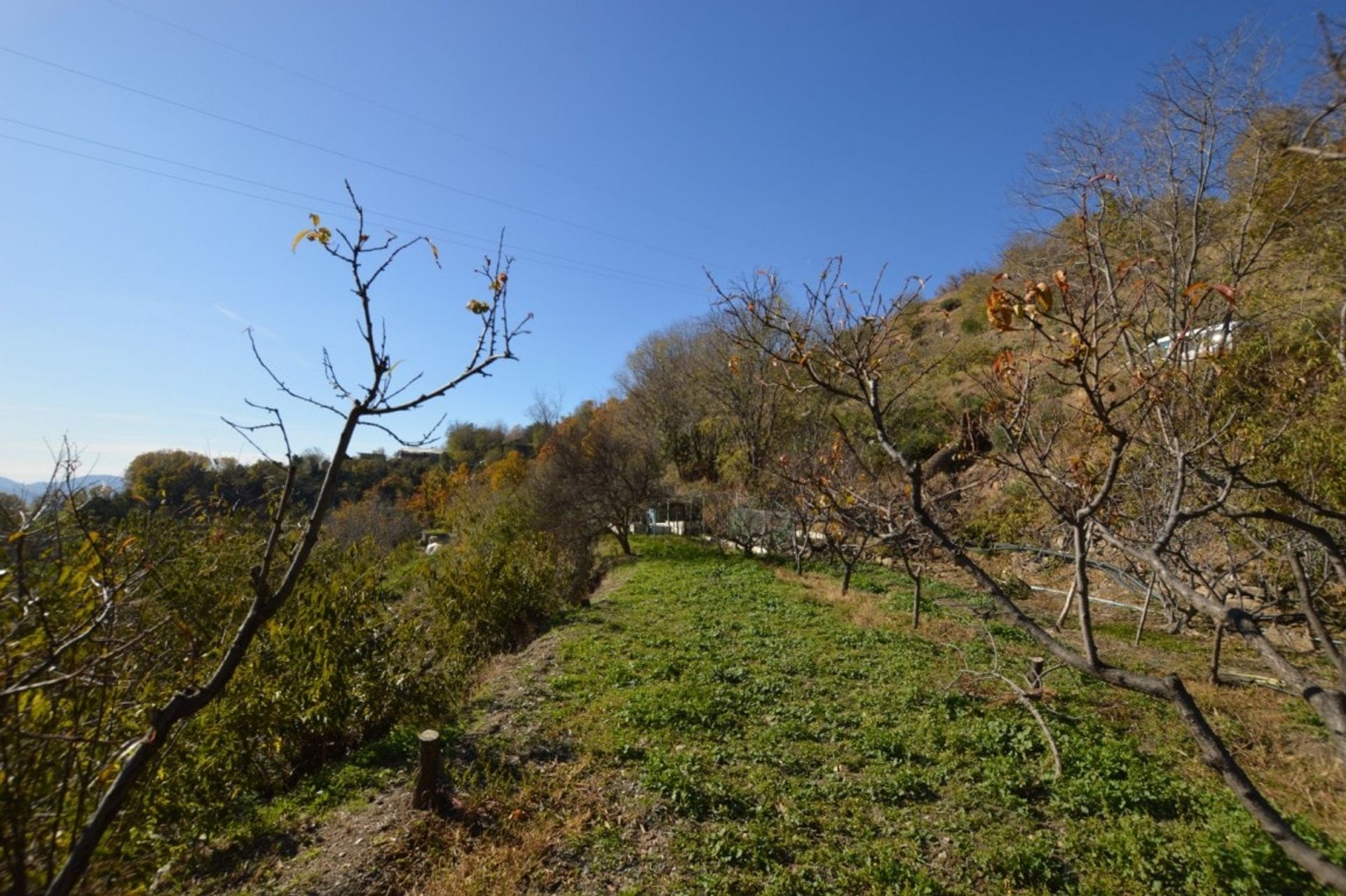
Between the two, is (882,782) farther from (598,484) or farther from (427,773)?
(598,484)

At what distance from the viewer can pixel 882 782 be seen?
471cm

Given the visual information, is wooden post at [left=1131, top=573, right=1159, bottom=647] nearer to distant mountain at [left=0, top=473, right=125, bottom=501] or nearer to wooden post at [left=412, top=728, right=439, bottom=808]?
wooden post at [left=412, top=728, right=439, bottom=808]

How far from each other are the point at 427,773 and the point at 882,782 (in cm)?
368

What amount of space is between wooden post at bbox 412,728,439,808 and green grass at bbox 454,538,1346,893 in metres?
1.27

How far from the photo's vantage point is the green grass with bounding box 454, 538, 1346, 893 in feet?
11.9

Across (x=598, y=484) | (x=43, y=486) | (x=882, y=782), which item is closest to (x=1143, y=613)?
(x=882, y=782)

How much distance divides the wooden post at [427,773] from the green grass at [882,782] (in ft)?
4.17

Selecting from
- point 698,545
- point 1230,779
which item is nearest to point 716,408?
point 698,545

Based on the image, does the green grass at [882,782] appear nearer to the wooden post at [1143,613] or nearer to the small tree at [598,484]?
the wooden post at [1143,613]

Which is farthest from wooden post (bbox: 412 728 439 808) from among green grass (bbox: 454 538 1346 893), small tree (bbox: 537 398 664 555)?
small tree (bbox: 537 398 664 555)

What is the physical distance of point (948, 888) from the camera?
3.55m

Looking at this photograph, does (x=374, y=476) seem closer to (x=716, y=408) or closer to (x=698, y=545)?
(x=716, y=408)

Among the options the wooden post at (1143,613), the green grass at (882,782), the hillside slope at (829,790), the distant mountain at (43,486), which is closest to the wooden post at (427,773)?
the hillside slope at (829,790)

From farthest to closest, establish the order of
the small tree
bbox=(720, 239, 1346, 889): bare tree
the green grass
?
the small tree
the green grass
bbox=(720, 239, 1346, 889): bare tree
